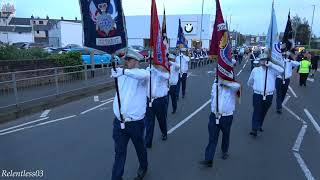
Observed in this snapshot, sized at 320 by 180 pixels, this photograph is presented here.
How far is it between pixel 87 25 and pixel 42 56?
1503 cm

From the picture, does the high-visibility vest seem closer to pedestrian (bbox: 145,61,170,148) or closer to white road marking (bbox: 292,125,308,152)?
white road marking (bbox: 292,125,308,152)

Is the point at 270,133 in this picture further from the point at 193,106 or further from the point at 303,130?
the point at 193,106

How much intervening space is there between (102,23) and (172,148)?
3422 mm

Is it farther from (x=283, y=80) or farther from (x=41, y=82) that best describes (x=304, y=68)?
(x=41, y=82)

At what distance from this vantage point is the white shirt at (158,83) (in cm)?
774

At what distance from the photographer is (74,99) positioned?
14.7 m

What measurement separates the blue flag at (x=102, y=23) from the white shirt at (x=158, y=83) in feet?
8.48

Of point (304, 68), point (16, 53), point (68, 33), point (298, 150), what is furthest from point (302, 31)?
point (298, 150)

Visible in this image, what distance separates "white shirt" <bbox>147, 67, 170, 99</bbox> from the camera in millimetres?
7742

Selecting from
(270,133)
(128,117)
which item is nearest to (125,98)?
(128,117)

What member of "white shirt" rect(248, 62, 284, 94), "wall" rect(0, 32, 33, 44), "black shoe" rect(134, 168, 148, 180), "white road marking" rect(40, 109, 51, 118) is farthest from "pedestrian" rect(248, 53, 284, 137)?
"wall" rect(0, 32, 33, 44)

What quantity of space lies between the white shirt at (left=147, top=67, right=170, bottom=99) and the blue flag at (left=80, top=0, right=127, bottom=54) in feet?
8.48

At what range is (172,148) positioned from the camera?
7762mm

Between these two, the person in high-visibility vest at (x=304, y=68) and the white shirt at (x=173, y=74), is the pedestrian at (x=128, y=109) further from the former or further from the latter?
the person in high-visibility vest at (x=304, y=68)
